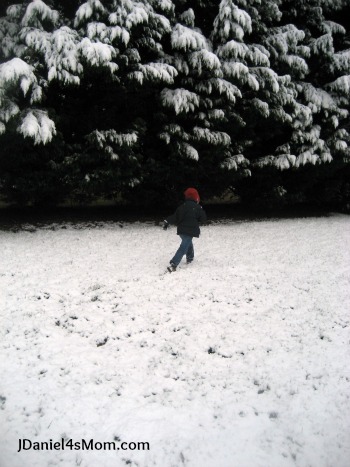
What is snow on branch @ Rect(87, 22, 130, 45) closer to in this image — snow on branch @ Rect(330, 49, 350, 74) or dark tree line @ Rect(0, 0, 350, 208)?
dark tree line @ Rect(0, 0, 350, 208)

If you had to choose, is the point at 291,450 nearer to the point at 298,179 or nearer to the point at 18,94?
the point at 18,94

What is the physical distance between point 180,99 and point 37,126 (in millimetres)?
4004

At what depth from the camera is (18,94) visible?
825cm

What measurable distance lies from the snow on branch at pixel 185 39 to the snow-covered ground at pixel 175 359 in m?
5.82

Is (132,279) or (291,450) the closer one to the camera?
(291,450)

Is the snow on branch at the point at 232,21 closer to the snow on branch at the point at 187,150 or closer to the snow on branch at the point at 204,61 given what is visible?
the snow on branch at the point at 204,61

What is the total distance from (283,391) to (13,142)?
27.8 ft

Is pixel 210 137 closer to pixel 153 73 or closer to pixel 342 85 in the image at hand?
pixel 153 73

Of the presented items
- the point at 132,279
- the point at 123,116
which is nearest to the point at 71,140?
the point at 123,116

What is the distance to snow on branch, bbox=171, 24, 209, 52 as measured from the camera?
29.4ft

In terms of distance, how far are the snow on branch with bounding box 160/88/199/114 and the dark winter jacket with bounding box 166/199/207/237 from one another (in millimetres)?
3575

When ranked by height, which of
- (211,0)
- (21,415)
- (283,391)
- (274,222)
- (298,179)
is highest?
(211,0)

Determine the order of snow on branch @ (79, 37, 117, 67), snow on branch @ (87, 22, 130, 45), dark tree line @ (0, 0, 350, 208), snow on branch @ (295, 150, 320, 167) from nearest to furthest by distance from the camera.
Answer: snow on branch @ (79, 37, 117, 67) → snow on branch @ (87, 22, 130, 45) → dark tree line @ (0, 0, 350, 208) → snow on branch @ (295, 150, 320, 167)

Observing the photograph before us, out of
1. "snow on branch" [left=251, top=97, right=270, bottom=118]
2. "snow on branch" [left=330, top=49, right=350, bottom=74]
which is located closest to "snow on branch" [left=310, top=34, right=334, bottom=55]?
"snow on branch" [left=330, top=49, right=350, bottom=74]
